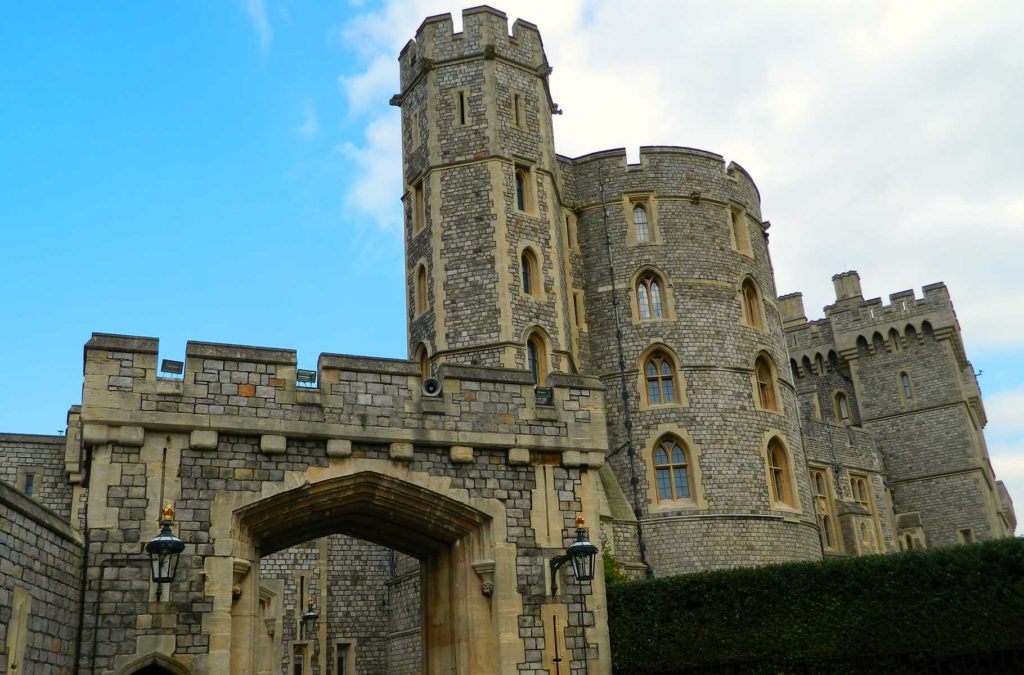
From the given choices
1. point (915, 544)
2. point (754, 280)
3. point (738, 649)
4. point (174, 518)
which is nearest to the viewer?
point (174, 518)

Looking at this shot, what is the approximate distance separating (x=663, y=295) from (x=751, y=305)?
116 inches

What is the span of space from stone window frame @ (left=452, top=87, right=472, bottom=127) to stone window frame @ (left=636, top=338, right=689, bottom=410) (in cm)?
740

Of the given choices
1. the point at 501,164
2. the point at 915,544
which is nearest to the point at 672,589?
the point at 501,164

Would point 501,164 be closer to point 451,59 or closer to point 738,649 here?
point 451,59

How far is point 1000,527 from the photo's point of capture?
38938mm

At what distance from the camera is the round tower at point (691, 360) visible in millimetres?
24875

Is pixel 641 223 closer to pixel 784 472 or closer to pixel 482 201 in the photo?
pixel 482 201

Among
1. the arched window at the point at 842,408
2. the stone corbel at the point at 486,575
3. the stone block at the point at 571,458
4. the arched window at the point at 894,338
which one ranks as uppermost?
the arched window at the point at 894,338

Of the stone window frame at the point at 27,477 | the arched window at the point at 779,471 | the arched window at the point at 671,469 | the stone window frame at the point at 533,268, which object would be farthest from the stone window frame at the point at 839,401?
the stone window frame at the point at 27,477

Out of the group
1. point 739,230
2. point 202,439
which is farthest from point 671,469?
point 202,439

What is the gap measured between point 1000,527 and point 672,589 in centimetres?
2990

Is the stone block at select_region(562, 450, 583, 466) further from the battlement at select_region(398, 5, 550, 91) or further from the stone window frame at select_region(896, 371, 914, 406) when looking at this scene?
the stone window frame at select_region(896, 371, 914, 406)

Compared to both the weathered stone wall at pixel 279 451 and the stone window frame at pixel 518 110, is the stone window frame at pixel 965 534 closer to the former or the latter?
the stone window frame at pixel 518 110

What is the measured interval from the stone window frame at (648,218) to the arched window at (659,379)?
313cm
